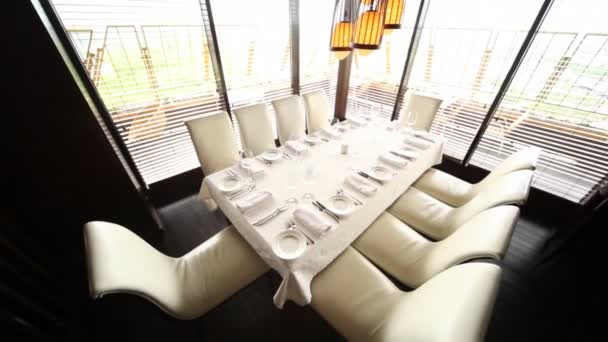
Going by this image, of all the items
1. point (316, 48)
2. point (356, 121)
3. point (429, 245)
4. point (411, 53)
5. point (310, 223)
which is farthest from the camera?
point (316, 48)

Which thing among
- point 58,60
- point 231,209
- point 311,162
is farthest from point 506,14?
point 58,60

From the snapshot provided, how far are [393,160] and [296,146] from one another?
758 mm

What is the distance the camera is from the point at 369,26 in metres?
1.19

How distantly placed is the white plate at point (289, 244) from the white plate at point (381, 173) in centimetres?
71

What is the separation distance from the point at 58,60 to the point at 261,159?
1.25 meters

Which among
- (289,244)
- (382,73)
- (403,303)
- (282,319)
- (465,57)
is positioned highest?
(465,57)

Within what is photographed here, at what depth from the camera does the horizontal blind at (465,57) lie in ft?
6.45

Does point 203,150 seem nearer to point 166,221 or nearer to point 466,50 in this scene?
point 166,221

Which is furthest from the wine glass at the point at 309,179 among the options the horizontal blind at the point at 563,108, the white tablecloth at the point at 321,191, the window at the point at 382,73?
the horizontal blind at the point at 563,108

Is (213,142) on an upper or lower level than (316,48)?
lower

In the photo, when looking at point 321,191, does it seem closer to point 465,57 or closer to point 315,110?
point 315,110

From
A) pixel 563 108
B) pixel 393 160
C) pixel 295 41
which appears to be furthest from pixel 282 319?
pixel 563 108

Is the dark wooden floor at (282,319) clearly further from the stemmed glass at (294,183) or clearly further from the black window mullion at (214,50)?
the black window mullion at (214,50)

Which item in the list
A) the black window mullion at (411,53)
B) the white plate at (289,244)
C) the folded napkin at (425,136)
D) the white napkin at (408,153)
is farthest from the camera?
the black window mullion at (411,53)
